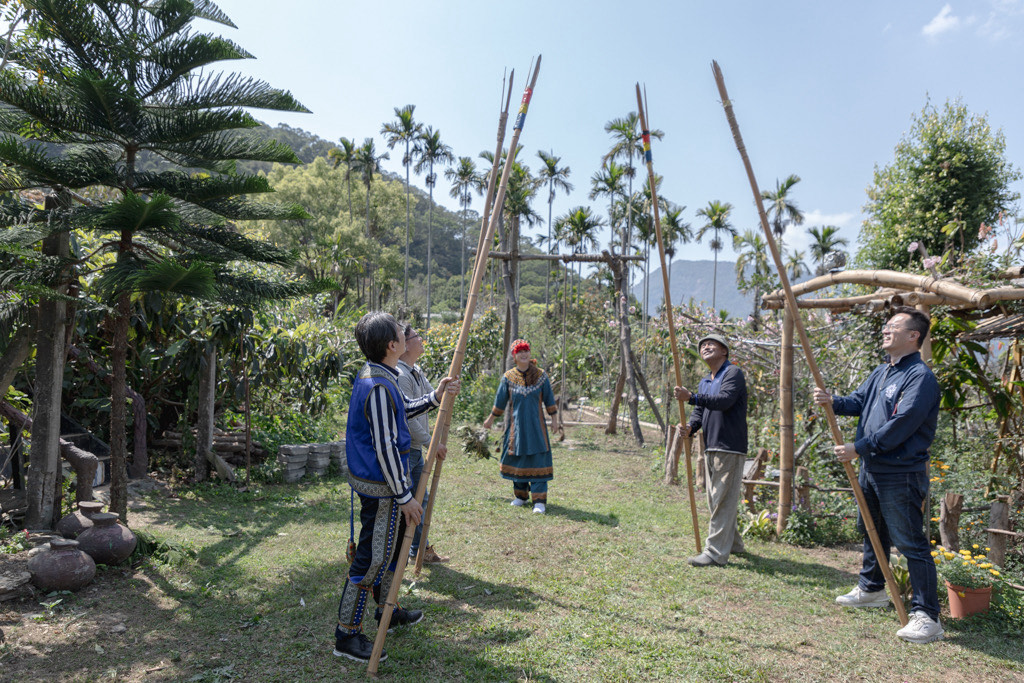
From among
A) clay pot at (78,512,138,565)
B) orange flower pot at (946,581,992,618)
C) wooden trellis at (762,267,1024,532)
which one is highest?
wooden trellis at (762,267,1024,532)

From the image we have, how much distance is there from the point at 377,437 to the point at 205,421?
543 cm

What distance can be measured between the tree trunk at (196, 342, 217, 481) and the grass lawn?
5.26 ft

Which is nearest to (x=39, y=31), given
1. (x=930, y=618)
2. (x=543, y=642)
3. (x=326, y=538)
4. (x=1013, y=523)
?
(x=326, y=538)

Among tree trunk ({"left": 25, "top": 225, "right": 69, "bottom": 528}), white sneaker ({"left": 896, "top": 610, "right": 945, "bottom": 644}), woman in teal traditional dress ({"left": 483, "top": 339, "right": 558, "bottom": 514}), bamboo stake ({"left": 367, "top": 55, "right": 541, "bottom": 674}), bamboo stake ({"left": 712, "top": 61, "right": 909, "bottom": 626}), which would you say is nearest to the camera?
bamboo stake ({"left": 367, "top": 55, "right": 541, "bottom": 674})

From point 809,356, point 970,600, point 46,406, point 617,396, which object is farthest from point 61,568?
point 617,396

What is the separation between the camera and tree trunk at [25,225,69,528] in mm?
4641

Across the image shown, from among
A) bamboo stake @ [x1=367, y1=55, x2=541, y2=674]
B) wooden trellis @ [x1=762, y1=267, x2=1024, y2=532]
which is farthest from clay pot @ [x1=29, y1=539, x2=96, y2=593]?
wooden trellis @ [x1=762, y1=267, x2=1024, y2=532]

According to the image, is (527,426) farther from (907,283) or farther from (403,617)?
(907,283)

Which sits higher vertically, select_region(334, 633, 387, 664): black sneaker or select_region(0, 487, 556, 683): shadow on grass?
select_region(334, 633, 387, 664): black sneaker

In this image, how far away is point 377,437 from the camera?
2984 mm

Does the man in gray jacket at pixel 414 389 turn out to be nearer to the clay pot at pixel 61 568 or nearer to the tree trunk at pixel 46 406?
the clay pot at pixel 61 568

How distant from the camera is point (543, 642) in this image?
336cm

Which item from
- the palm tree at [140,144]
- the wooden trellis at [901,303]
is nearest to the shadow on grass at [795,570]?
the wooden trellis at [901,303]

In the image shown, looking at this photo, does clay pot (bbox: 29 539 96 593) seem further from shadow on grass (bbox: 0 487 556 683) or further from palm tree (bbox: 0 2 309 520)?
palm tree (bbox: 0 2 309 520)
